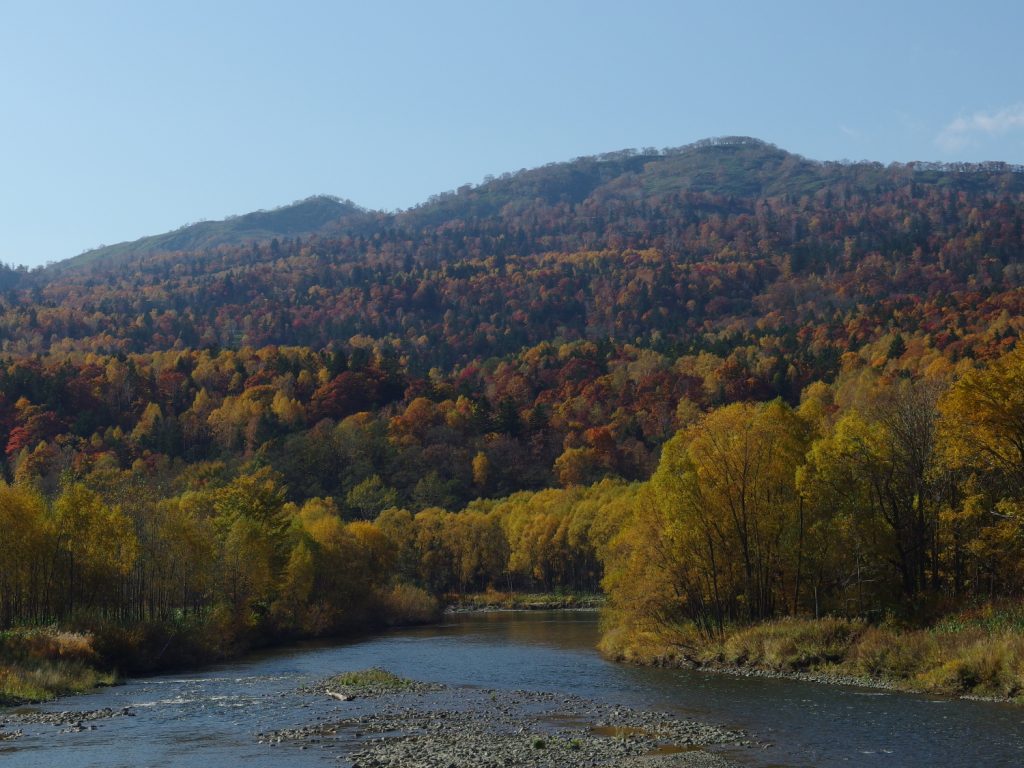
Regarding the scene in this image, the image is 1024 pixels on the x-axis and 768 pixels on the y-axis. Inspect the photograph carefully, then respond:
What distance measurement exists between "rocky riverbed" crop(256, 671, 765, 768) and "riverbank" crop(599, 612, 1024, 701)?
11.5 metres

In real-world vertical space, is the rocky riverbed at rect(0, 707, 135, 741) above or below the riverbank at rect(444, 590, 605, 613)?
above

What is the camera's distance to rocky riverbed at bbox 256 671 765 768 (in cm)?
3128

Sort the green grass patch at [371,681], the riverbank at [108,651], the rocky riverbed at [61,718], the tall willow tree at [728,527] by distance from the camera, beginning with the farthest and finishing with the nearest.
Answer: the tall willow tree at [728,527]
the green grass patch at [371,681]
the riverbank at [108,651]
the rocky riverbed at [61,718]

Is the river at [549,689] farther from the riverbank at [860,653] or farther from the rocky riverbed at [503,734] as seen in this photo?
the riverbank at [860,653]

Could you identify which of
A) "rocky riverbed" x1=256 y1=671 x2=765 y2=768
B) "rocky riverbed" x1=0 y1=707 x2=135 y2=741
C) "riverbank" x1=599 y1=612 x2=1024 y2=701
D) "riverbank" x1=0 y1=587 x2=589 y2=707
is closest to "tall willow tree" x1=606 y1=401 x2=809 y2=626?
"riverbank" x1=599 y1=612 x2=1024 y2=701

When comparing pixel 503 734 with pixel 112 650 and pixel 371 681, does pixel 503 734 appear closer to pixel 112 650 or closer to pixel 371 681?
pixel 371 681

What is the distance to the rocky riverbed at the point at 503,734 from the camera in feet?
103

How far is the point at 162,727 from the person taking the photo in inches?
1516

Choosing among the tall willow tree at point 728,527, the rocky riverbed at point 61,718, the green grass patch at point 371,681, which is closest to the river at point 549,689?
the rocky riverbed at point 61,718

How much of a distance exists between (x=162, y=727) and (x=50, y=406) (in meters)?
159

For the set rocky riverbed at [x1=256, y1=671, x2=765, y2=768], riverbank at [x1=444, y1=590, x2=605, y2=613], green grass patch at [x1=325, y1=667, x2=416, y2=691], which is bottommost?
riverbank at [x1=444, y1=590, x2=605, y2=613]

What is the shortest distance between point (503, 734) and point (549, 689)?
535 inches

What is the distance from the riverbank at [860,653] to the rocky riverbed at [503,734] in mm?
11485

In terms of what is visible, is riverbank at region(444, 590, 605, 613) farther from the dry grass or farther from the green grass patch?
the dry grass
